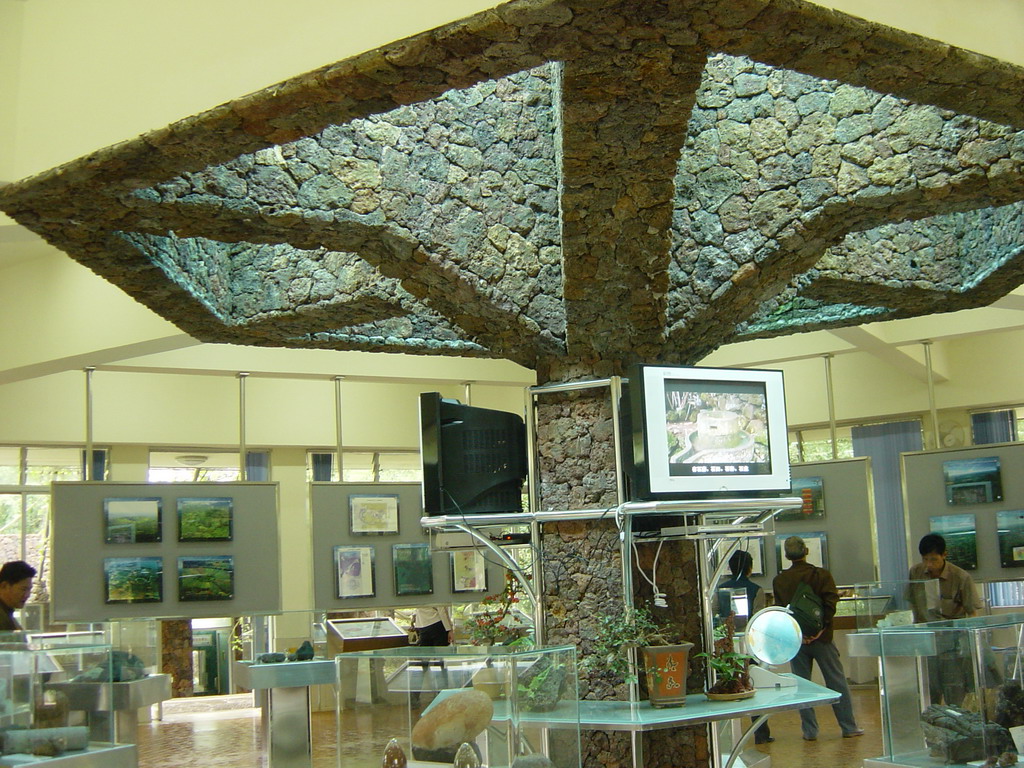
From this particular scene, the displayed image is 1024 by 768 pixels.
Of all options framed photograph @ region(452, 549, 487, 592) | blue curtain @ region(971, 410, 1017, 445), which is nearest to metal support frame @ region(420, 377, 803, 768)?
framed photograph @ region(452, 549, 487, 592)

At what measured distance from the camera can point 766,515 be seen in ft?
20.0

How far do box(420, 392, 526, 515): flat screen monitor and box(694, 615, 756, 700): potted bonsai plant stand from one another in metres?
1.38

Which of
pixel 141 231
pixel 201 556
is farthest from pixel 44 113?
pixel 201 556

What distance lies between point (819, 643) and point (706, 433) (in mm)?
3707

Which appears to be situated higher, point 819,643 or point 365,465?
point 365,465

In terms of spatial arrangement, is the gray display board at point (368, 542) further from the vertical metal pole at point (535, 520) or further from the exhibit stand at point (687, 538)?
the vertical metal pole at point (535, 520)

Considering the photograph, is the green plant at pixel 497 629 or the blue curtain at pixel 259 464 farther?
the blue curtain at pixel 259 464

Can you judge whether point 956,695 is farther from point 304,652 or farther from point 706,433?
point 304,652

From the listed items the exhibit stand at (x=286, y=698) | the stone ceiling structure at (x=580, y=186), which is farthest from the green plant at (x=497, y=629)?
the exhibit stand at (x=286, y=698)

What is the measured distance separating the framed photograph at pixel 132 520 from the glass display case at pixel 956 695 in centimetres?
714

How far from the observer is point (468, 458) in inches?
246

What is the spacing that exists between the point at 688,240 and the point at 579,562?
190 centimetres

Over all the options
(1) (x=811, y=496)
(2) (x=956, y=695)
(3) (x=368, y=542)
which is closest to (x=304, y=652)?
(3) (x=368, y=542)

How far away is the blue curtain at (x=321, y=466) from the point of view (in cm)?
1399
